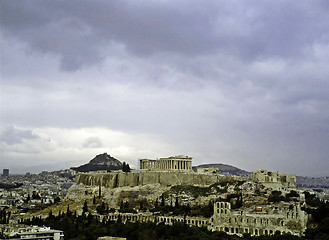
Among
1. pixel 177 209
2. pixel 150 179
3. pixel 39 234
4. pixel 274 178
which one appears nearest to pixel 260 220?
pixel 177 209

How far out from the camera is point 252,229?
44.3 metres

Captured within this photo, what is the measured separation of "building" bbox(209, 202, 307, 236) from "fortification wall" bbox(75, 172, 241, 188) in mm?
18185

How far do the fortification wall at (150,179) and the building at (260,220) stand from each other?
18.2 meters

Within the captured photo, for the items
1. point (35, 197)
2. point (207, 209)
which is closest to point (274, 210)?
point (207, 209)

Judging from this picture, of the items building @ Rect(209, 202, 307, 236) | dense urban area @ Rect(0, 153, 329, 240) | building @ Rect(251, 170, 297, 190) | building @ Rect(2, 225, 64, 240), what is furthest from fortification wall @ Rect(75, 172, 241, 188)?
building @ Rect(2, 225, 64, 240)

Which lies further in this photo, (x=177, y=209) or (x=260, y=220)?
(x=177, y=209)

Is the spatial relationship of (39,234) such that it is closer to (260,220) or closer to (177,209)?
(177,209)

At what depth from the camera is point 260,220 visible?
4450 cm

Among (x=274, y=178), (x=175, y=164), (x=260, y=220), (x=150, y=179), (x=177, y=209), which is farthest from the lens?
(x=175, y=164)

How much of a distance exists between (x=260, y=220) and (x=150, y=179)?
31138mm

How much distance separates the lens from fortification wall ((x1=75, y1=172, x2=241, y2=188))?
68544 mm

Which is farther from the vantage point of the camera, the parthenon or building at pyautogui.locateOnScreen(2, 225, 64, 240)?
the parthenon

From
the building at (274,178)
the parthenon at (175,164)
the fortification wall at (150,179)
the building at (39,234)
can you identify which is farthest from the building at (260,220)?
the parthenon at (175,164)

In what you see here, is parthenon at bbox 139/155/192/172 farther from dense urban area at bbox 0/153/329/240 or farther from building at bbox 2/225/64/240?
building at bbox 2/225/64/240
